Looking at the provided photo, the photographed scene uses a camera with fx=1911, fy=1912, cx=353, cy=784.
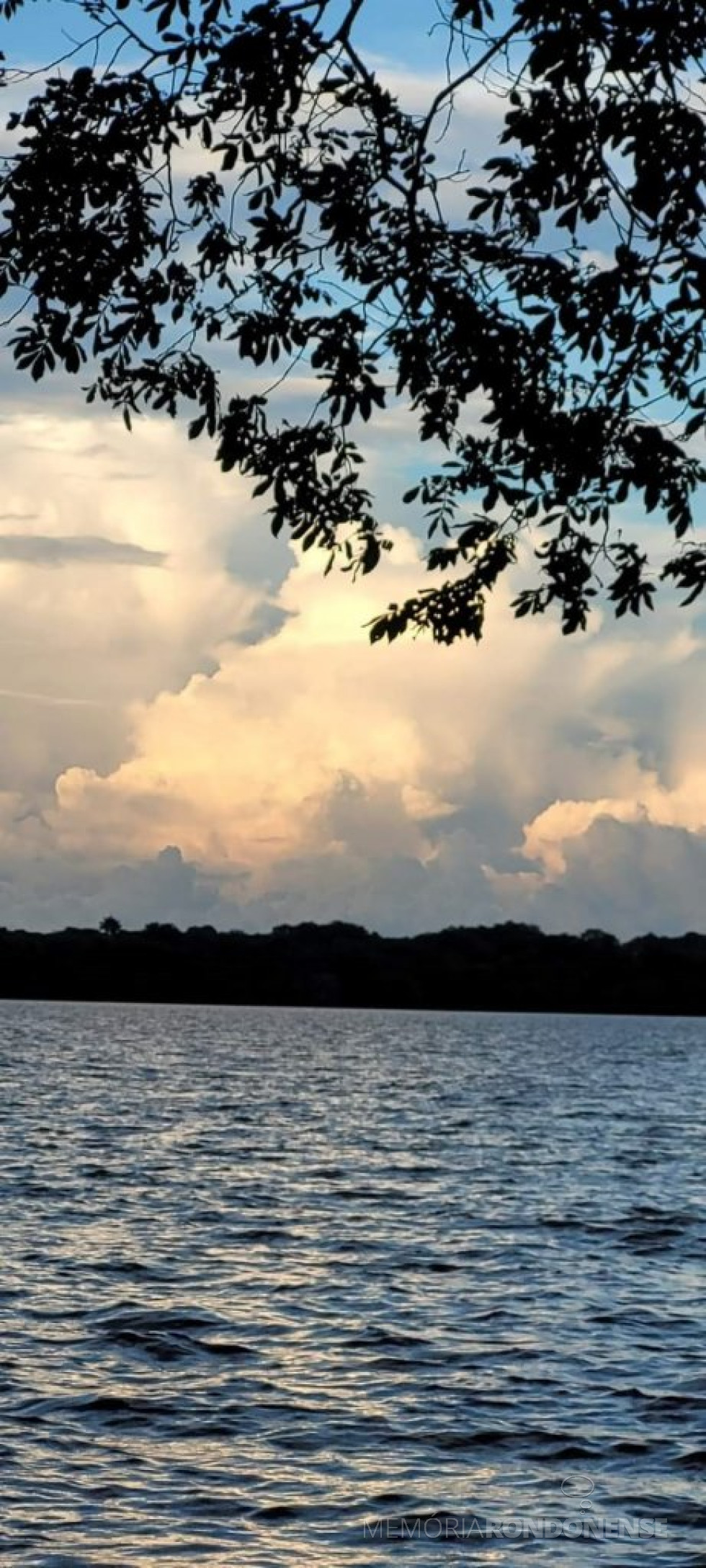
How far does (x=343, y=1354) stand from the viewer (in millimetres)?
20844

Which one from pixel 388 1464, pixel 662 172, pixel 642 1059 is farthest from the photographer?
pixel 642 1059

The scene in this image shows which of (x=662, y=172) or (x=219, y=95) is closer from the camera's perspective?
(x=662, y=172)

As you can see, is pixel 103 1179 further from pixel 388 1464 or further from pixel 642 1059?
pixel 642 1059

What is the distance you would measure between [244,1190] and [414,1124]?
25411mm

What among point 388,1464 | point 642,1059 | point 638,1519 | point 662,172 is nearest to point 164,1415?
point 388,1464

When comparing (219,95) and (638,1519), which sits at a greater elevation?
(219,95)

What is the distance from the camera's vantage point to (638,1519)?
14.9 m

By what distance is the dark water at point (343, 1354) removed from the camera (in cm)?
1469

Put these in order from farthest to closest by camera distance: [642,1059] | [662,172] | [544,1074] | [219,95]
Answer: [642,1059], [544,1074], [219,95], [662,172]

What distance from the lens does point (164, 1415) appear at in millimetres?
17938

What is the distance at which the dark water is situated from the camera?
14688 mm

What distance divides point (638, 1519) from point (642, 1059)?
13025 centimetres

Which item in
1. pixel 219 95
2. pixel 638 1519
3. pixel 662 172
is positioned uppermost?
pixel 219 95

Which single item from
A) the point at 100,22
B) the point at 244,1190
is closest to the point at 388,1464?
the point at 100,22
